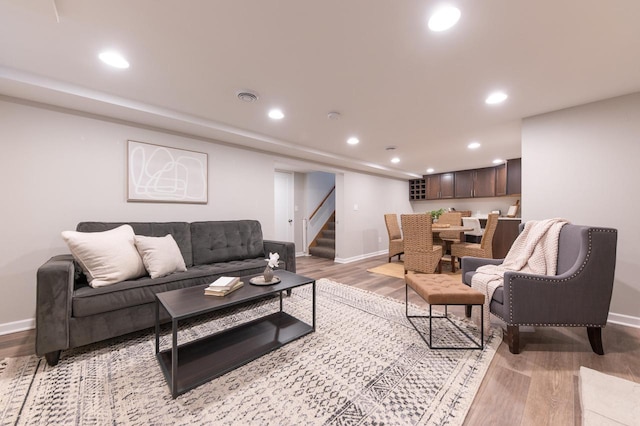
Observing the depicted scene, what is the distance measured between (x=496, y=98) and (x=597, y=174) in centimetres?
127

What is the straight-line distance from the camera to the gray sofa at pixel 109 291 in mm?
1638

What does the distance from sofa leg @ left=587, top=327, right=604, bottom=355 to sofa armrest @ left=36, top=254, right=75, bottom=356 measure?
3.85 metres

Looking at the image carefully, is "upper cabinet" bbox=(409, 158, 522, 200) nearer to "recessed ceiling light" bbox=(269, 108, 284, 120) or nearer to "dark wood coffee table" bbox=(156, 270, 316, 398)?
"recessed ceiling light" bbox=(269, 108, 284, 120)

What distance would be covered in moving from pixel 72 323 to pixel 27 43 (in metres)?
1.93

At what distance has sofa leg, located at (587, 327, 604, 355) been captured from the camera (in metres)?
1.82

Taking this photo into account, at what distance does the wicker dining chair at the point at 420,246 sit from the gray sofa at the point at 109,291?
2261 millimetres

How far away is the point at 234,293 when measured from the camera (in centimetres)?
185

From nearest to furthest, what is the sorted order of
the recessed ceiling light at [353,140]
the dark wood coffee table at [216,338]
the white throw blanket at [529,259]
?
the dark wood coffee table at [216,338]
the white throw blanket at [529,259]
the recessed ceiling light at [353,140]

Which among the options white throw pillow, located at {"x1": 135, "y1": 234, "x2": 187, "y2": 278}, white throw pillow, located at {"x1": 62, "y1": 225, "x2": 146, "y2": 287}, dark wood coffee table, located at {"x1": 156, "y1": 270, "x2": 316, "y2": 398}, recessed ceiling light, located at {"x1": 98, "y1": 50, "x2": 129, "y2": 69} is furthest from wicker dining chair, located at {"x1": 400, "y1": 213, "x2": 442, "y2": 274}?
recessed ceiling light, located at {"x1": 98, "y1": 50, "x2": 129, "y2": 69}

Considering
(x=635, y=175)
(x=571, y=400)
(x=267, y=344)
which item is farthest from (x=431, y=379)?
(x=635, y=175)

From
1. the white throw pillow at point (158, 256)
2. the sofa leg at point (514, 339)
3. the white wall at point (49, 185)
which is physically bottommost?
the sofa leg at point (514, 339)

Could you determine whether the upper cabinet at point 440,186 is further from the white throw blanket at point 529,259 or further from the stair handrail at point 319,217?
the white throw blanket at point 529,259

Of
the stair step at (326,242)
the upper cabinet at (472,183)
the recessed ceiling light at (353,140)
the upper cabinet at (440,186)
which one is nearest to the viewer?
the recessed ceiling light at (353,140)

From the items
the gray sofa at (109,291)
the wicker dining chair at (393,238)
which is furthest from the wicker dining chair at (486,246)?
the gray sofa at (109,291)
